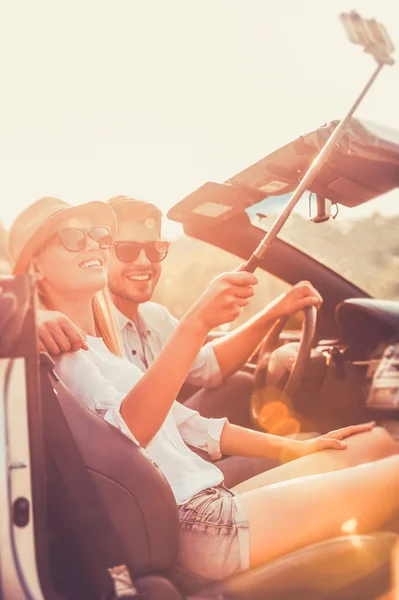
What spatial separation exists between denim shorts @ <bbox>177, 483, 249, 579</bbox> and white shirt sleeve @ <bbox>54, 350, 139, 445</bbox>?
0.84 ft

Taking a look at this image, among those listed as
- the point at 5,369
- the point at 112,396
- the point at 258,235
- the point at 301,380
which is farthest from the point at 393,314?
the point at 5,369

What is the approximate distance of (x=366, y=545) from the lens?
1.61 meters

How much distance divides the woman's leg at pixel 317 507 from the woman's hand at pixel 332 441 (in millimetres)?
349

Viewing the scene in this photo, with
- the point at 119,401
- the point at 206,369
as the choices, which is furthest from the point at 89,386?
the point at 206,369

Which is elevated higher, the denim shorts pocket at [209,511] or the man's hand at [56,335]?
the man's hand at [56,335]

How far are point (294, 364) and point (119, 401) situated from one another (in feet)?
4.75

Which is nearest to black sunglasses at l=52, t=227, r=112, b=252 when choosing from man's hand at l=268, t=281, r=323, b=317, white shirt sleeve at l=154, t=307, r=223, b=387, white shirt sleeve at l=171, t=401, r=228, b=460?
white shirt sleeve at l=171, t=401, r=228, b=460

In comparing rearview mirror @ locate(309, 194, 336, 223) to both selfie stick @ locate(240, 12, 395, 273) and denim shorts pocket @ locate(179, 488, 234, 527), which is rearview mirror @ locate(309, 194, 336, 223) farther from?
denim shorts pocket @ locate(179, 488, 234, 527)

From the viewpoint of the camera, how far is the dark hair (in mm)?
2809

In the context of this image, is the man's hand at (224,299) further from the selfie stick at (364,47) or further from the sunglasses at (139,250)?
the sunglasses at (139,250)

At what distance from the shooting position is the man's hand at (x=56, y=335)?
1555 millimetres

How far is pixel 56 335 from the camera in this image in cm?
157

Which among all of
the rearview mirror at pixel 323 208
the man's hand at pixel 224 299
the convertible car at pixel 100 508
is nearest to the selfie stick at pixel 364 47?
the man's hand at pixel 224 299

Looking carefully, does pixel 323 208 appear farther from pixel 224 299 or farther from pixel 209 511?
pixel 209 511
